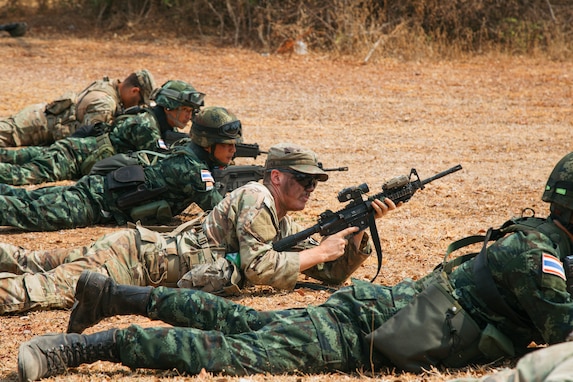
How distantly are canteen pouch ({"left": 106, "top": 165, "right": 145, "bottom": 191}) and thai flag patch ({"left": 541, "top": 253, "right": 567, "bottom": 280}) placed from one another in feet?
15.8

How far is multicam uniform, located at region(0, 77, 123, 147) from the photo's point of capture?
11.4m

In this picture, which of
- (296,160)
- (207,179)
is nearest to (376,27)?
(207,179)

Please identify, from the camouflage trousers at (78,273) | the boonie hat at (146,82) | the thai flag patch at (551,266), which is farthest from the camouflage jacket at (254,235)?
the boonie hat at (146,82)

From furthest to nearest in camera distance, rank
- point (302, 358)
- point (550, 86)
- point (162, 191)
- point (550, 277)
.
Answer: point (550, 86) < point (162, 191) < point (302, 358) < point (550, 277)

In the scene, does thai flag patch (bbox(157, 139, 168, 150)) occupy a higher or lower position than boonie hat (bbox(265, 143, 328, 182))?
lower

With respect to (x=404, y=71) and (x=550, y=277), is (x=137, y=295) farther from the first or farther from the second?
(x=404, y=71)

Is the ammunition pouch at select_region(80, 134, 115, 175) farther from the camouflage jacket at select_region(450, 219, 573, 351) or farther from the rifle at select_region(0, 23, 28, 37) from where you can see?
the rifle at select_region(0, 23, 28, 37)

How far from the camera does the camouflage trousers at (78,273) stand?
6238 mm

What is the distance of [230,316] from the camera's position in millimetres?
5145

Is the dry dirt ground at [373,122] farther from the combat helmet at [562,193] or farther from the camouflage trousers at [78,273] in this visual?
the combat helmet at [562,193]

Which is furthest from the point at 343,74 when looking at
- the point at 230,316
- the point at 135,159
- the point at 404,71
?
the point at 230,316

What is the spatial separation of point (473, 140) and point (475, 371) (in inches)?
345

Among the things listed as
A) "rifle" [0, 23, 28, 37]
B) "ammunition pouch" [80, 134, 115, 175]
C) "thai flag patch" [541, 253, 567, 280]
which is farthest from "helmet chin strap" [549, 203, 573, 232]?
"rifle" [0, 23, 28, 37]

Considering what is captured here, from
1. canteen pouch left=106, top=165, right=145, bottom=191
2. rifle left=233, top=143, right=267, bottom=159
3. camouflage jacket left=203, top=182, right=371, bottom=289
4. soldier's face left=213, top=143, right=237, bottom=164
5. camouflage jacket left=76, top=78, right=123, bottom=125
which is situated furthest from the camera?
camouflage jacket left=76, top=78, right=123, bottom=125
